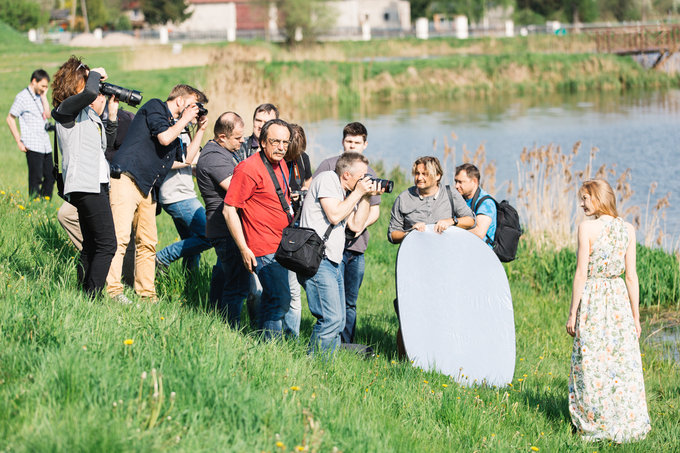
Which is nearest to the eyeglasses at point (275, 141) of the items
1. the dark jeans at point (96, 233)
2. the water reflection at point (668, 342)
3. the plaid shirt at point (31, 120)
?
the dark jeans at point (96, 233)

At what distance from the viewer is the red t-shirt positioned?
16.7 feet

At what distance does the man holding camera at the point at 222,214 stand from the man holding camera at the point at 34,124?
13.9 ft

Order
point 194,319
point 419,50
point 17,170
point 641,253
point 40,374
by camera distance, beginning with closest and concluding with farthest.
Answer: point 40,374
point 194,319
point 641,253
point 17,170
point 419,50

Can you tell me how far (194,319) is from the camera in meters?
4.66

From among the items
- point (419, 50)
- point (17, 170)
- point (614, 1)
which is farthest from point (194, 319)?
point (614, 1)

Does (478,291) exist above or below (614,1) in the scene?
below

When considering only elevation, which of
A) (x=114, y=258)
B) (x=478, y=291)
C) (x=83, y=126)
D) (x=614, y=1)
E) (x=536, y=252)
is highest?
(x=614, y=1)

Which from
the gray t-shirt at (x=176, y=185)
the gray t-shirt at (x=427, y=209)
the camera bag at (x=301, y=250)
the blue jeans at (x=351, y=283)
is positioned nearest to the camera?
the camera bag at (x=301, y=250)

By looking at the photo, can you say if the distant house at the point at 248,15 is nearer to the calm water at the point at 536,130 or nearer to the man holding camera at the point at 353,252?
the calm water at the point at 536,130

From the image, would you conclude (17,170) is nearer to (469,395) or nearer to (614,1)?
(469,395)

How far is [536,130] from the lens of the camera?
76.4 feet

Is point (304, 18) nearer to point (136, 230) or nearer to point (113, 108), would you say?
point (113, 108)

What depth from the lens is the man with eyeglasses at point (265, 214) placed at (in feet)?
16.7

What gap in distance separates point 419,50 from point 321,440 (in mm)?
55003
